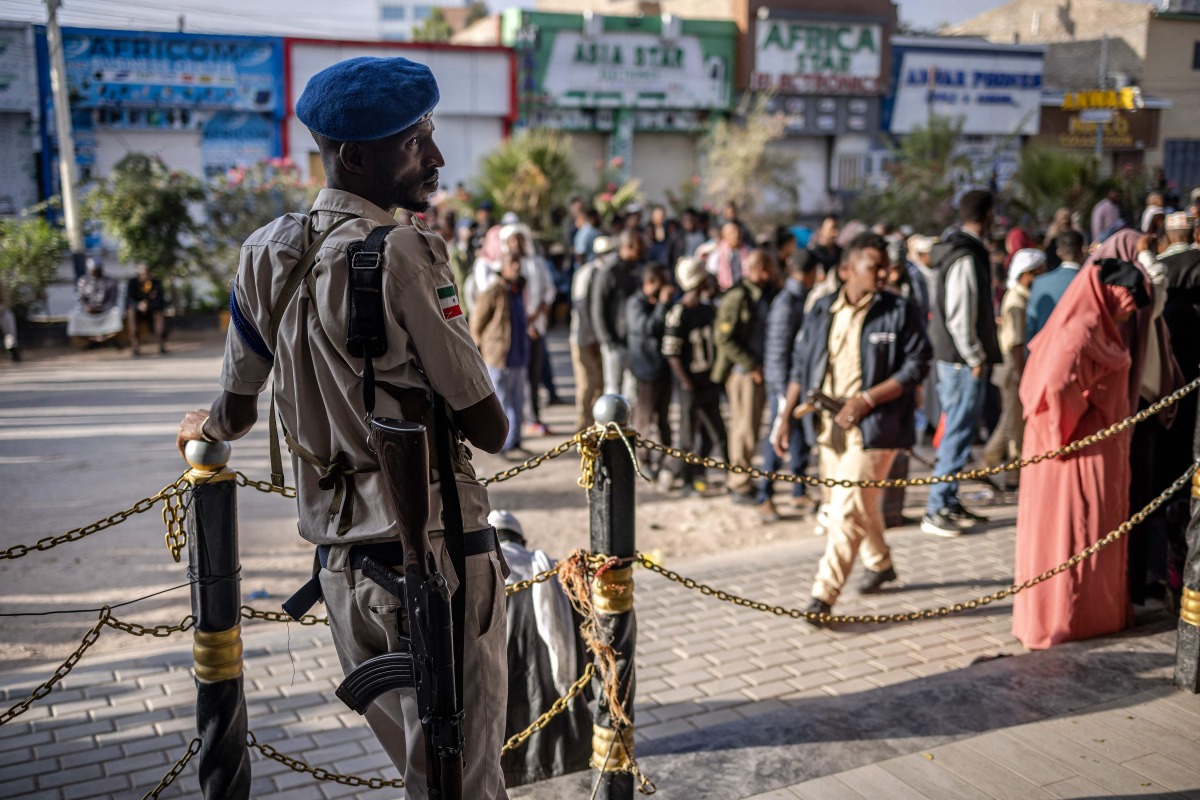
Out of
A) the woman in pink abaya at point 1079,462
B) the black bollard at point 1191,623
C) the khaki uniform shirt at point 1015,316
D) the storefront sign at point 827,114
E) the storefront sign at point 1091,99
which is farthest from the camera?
the storefront sign at point 1091,99

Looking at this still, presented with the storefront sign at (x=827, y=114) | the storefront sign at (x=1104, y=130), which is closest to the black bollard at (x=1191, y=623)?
the storefront sign at (x=827, y=114)

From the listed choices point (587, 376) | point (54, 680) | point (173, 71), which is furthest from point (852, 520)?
point (173, 71)

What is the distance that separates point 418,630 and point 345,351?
25.8 inches

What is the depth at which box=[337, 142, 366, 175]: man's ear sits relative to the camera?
2566mm

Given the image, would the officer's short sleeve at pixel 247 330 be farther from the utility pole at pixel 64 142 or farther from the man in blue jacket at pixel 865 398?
the utility pole at pixel 64 142

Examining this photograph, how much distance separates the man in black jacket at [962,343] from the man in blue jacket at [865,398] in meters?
1.67

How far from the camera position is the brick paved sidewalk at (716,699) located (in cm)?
421

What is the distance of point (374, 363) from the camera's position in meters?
2.45

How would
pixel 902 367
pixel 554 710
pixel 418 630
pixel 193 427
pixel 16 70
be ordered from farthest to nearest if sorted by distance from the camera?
pixel 16 70 < pixel 902 367 < pixel 554 710 < pixel 193 427 < pixel 418 630

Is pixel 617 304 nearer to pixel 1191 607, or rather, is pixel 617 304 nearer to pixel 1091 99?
pixel 1191 607

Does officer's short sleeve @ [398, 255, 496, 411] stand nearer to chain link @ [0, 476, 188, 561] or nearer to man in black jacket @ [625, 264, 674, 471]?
chain link @ [0, 476, 188, 561]

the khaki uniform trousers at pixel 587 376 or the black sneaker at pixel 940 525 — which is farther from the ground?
the khaki uniform trousers at pixel 587 376

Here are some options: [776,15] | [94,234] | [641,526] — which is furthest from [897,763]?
[776,15]

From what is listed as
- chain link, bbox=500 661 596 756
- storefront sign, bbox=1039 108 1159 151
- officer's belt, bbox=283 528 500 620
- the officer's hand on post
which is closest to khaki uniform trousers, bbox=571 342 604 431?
chain link, bbox=500 661 596 756
